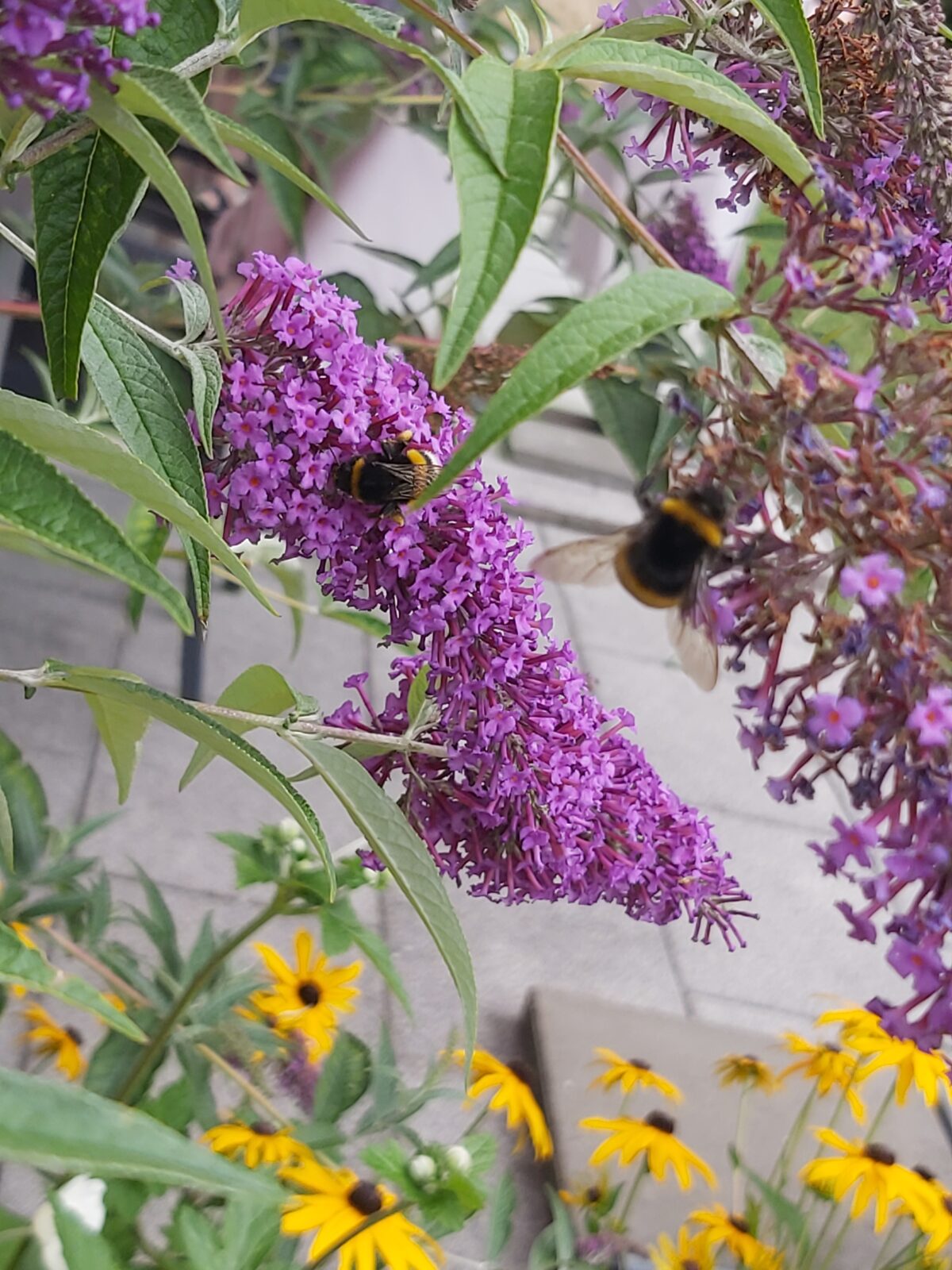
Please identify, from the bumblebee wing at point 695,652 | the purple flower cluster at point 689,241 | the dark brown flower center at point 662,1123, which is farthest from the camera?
the purple flower cluster at point 689,241

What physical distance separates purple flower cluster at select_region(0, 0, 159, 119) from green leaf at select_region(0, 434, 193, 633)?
0.08 metres

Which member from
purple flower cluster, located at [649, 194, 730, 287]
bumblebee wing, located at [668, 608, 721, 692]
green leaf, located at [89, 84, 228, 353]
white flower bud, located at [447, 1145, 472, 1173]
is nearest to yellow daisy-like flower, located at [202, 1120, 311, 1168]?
white flower bud, located at [447, 1145, 472, 1173]

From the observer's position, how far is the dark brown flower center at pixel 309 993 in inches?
34.9

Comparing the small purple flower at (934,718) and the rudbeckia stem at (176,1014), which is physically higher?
the small purple flower at (934,718)

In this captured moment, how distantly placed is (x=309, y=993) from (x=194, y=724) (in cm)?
55

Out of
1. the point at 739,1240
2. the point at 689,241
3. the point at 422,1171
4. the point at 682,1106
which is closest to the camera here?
the point at 422,1171

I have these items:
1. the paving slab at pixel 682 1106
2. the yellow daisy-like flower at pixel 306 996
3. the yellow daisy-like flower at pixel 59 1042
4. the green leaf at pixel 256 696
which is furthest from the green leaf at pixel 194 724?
the paving slab at pixel 682 1106

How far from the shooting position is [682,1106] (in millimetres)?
1373

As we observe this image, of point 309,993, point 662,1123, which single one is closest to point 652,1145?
point 662,1123

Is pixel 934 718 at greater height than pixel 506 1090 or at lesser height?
greater

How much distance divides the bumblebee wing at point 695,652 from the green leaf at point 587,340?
0.85ft

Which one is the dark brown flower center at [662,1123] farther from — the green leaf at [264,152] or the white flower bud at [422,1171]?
the green leaf at [264,152]

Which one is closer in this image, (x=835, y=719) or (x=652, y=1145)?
(x=835, y=719)

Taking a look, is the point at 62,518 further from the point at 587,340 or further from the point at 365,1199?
the point at 365,1199
